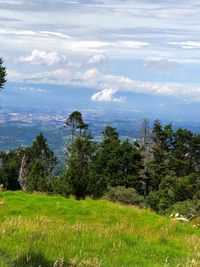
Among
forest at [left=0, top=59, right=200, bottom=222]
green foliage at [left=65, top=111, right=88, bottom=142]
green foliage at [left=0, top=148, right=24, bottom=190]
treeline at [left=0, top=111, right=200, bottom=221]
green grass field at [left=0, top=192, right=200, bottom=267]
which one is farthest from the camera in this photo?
green foliage at [left=65, top=111, right=88, bottom=142]

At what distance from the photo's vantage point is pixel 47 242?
31.9 feet

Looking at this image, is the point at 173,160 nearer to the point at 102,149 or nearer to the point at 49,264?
the point at 102,149

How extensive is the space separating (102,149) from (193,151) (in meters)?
16.9

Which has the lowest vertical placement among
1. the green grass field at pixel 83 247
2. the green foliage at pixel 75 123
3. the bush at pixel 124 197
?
the bush at pixel 124 197

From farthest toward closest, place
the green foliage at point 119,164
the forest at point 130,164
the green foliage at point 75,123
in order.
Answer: the green foliage at point 75,123 < the green foliage at point 119,164 < the forest at point 130,164

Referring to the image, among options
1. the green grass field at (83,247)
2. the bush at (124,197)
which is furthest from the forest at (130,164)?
the green grass field at (83,247)

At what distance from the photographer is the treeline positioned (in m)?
69.9

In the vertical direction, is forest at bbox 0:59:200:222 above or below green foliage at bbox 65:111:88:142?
below

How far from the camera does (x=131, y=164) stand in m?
82.0

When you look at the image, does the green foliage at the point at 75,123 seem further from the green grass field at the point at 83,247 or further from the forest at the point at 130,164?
the green grass field at the point at 83,247

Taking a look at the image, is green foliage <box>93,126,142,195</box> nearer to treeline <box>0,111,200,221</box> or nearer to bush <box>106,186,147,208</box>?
treeline <box>0,111,200,221</box>

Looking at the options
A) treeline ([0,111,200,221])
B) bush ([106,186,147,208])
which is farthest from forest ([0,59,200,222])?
bush ([106,186,147,208])

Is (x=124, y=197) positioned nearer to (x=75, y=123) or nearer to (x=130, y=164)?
(x=130, y=164)

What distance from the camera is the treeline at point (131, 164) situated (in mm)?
69875
